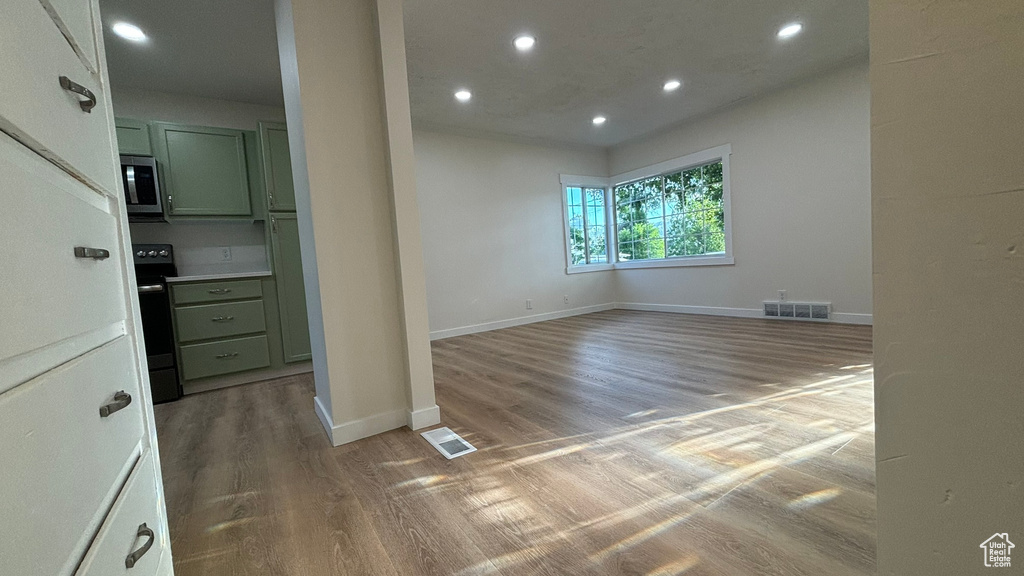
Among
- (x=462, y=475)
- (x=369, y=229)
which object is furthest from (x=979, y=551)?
(x=369, y=229)

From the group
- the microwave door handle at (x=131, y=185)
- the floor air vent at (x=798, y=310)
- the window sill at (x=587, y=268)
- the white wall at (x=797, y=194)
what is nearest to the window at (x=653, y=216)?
the window sill at (x=587, y=268)

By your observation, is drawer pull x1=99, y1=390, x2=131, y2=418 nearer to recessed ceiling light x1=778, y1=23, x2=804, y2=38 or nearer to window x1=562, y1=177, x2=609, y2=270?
recessed ceiling light x1=778, y1=23, x2=804, y2=38

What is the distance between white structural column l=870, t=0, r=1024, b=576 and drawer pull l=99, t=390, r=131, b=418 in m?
1.10

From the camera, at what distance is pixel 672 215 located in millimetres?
5375

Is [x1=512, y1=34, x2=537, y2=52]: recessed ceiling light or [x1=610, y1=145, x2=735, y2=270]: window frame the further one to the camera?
[x1=610, y1=145, x2=735, y2=270]: window frame

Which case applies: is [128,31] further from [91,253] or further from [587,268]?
[587,268]

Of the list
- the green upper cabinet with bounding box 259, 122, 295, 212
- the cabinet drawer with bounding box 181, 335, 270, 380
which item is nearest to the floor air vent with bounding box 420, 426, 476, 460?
the cabinet drawer with bounding box 181, 335, 270, 380

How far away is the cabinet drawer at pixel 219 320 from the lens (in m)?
2.86

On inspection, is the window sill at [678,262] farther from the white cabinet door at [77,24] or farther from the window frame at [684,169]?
the white cabinet door at [77,24]

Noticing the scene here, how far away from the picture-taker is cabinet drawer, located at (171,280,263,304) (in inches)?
112

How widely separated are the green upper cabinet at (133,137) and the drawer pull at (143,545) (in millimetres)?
3264

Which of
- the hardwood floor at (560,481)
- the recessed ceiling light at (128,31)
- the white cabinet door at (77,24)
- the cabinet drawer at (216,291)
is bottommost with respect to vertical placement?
the hardwood floor at (560,481)

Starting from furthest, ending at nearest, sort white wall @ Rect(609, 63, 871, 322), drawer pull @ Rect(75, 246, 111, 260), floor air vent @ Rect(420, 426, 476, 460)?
1. white wall @ Rect(609, 63, 871, 322)
2. floor air vent @ Rect(420, 426, 476, 460)
3. drawer pull @ Rect(75, 246, 111, 260)

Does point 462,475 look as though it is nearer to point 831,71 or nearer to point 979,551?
point 979,551
